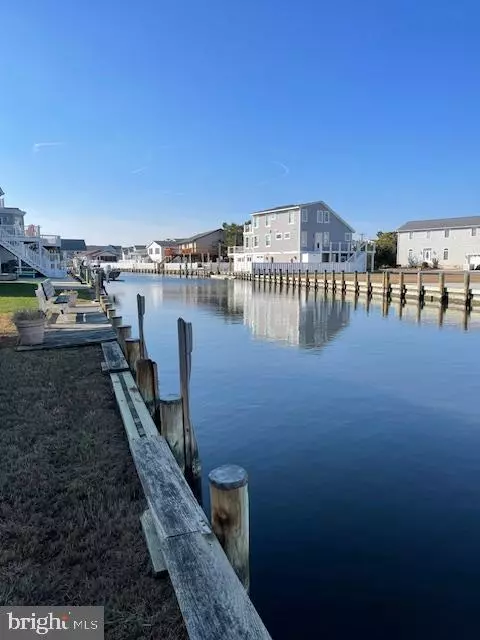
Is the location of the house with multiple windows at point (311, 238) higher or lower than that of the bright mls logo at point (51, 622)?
higher

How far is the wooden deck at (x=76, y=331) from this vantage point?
38.8 feet

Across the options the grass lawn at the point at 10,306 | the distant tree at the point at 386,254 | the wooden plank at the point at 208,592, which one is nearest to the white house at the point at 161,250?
the distant tree at the point at 386,254

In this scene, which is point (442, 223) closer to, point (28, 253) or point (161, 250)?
point (28, 253)

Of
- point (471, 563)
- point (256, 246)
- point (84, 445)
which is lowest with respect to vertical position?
point (471, 563)

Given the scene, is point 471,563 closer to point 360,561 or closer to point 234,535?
point 360,561

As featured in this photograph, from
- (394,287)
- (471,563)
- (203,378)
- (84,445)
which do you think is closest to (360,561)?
(471,563)

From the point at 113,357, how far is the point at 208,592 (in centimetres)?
769

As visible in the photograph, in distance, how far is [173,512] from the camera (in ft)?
12.2

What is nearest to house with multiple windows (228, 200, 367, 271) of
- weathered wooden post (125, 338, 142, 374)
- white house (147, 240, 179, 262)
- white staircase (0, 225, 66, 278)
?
white staircase (0, 225, 66, 278)

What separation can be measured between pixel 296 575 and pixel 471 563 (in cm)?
175

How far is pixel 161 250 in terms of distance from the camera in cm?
11088

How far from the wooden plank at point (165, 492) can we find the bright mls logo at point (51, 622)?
2.18 ft

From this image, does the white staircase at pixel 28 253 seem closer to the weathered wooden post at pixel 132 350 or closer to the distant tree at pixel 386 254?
the weathered wooden post at pixel 132 350

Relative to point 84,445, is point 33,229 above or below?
above
